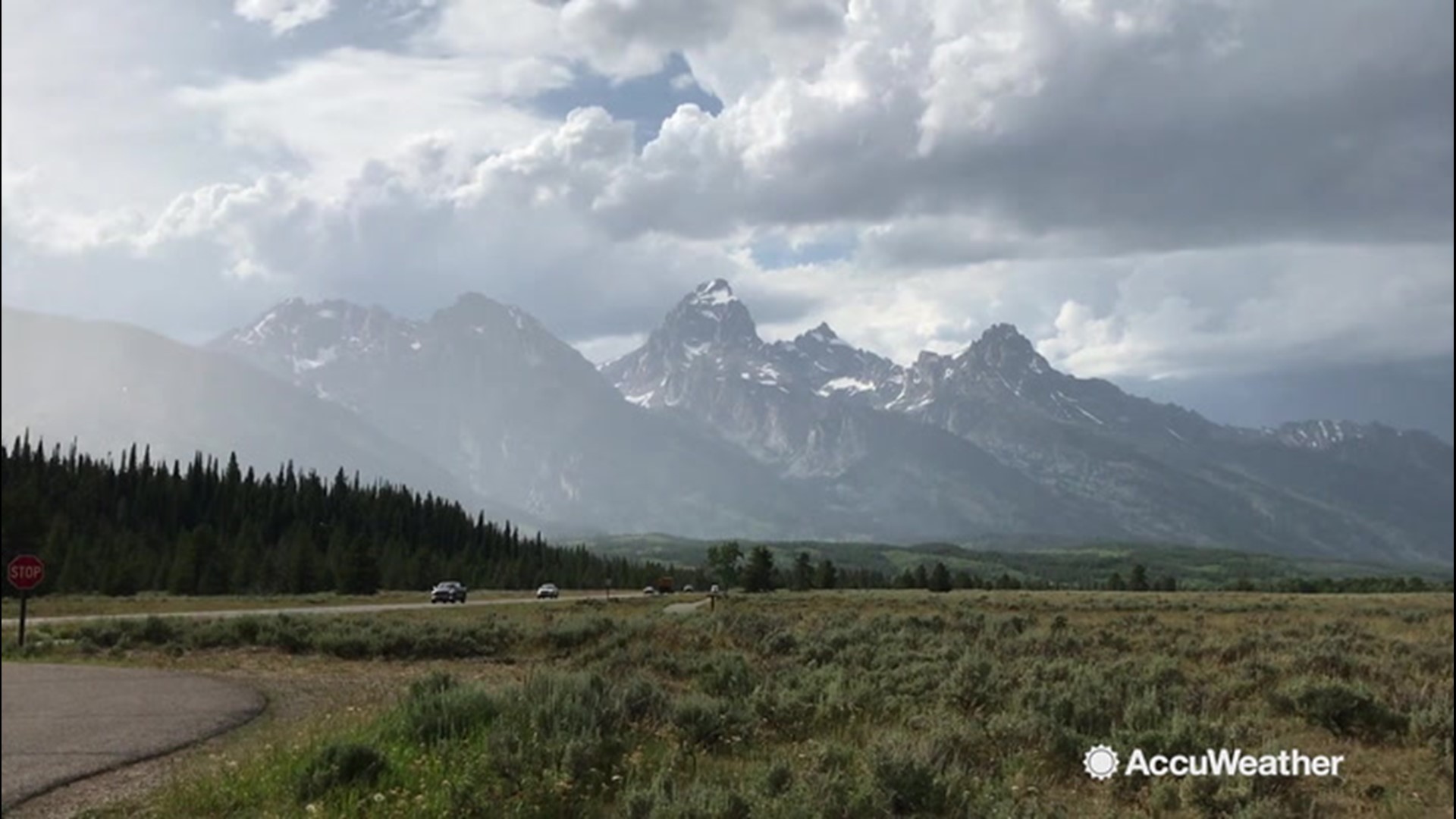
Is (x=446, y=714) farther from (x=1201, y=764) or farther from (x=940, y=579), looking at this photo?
(x=940, y=579)

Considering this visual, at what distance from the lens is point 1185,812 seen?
12977 millimetres

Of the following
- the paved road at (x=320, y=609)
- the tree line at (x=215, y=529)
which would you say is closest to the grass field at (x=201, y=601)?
the tree line at (x=215, y=529)

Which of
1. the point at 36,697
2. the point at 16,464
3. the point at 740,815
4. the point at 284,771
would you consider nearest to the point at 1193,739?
the point at 740,815

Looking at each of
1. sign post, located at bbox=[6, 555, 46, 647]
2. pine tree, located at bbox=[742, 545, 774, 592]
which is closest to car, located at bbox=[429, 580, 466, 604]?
sign post, located at bbox=[6, 555, 46, 647]

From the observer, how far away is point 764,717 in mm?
16078

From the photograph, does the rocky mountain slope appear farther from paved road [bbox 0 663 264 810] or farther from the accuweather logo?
the accuweather logo

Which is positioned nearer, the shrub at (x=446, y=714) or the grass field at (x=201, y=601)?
the shrub at (x=446, y=714)

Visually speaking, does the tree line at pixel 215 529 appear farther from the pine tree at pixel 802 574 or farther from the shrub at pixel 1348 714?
the pine tree at pixel 802 574

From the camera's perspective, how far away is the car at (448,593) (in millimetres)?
23062

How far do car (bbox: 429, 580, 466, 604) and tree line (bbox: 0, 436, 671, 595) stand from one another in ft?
1.00

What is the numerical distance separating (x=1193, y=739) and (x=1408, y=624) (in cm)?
3770

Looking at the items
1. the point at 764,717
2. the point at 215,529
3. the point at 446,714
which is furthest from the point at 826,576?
the point at 446,714

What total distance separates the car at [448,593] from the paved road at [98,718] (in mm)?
4572

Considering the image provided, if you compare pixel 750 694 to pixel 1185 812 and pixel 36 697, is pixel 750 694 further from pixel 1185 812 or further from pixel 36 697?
pixel 36 697
